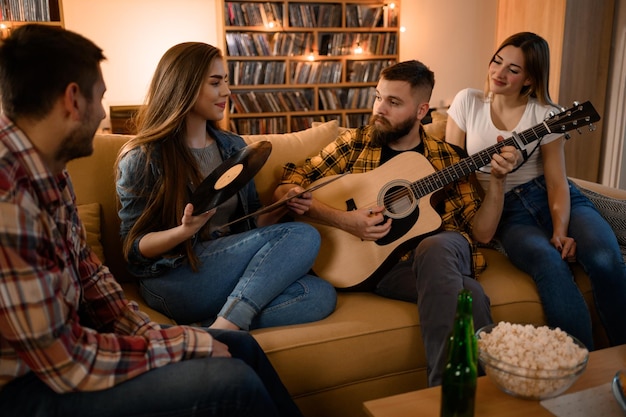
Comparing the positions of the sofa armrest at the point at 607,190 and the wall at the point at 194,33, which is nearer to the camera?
the sofa armrest at the point at 607,190

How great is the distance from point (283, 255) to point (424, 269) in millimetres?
400

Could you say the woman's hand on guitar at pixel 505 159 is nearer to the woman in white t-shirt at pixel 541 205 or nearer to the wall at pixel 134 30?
the woman in white t-shirt at pixel 541 205

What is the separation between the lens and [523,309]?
171 cm

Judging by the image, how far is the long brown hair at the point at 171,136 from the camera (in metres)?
1.53

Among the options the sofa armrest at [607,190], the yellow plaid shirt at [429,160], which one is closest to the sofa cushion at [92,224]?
the yellow plaid shirt at [429,160]

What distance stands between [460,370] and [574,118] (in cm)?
105

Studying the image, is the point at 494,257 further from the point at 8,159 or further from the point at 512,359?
the point at 8,159

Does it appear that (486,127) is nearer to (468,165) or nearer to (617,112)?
(468,165)

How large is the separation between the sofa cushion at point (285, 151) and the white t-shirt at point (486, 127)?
489 mm

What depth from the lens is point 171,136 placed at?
159 centimetres

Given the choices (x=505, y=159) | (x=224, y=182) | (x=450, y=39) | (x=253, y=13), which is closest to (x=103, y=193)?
(x=224, y=182)

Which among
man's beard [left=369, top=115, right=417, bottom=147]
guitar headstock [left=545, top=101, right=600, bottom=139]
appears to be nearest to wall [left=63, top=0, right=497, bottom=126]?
man's beard [left=369, top=115, right=417, bottom=147]

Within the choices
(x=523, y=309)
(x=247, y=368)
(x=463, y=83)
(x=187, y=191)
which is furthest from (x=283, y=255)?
(x=463, y=83)

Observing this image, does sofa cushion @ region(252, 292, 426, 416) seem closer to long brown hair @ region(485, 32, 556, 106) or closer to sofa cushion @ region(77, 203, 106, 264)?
sofa cushion @ region(77, 203, 106, 264)
